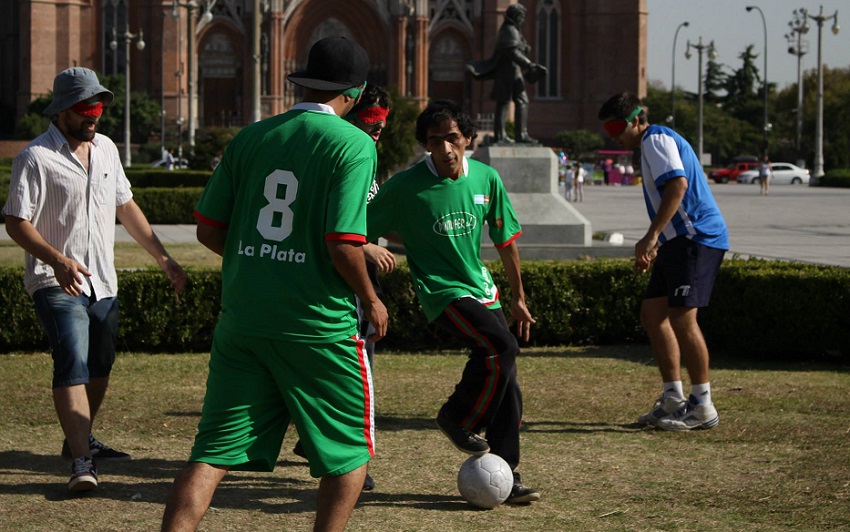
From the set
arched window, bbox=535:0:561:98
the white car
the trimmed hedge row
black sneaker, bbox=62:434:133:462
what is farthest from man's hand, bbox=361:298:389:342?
arched window, bbox=535:0:561:98

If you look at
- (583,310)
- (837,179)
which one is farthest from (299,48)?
(583,310)

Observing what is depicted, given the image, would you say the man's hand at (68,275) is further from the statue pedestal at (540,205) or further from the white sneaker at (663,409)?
the statue pedestal at (540,205)

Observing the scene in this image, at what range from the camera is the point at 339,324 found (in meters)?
3.78

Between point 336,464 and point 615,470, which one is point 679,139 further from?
point 336,464

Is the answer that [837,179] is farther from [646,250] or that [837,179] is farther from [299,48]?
[646,250]

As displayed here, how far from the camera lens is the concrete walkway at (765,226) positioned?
17938mm

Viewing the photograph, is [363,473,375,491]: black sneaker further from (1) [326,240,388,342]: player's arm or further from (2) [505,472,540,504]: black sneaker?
(1) [326,240,388,342]: player's arm

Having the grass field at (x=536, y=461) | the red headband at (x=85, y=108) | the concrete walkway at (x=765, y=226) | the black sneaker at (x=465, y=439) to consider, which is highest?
the red headband at (x=85, y=108)

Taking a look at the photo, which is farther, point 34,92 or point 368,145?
point 34,92

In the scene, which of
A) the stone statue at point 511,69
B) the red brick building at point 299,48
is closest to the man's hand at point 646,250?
the stone statue at point 511,69

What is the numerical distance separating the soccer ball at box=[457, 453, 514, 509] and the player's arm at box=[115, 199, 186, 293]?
146cm

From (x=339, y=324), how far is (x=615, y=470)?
→ 2485 mm

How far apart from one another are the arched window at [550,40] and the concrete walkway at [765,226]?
29.9 m

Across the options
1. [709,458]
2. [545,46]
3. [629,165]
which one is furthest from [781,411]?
[545,46]
